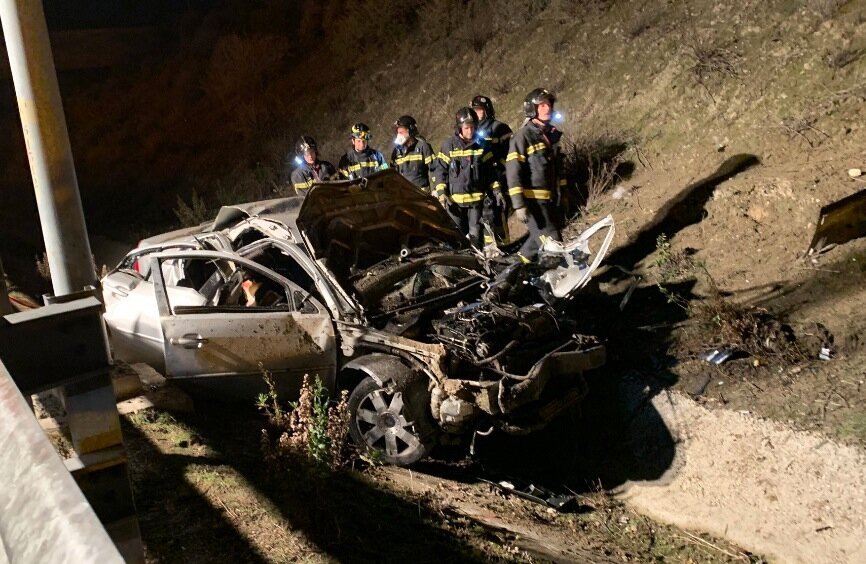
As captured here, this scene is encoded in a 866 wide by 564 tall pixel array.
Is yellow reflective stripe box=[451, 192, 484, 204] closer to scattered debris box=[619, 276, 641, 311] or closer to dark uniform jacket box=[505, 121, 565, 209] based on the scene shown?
dark uniform jacket box=[505, 121, 565, 209]

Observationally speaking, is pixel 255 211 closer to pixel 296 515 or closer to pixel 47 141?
pixel 47 141

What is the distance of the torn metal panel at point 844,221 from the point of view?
6.73 metres

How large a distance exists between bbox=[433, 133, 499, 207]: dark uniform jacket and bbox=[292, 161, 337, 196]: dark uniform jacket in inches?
57.8

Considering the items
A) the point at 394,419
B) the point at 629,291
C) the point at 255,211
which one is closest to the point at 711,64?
the point at 629,291

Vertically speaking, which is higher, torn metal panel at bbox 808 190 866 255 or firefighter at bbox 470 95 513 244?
firefighter at bbox 470 95 513 244

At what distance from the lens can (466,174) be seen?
8727mm

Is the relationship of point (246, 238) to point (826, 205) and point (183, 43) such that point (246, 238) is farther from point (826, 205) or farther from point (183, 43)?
point (183, 43)

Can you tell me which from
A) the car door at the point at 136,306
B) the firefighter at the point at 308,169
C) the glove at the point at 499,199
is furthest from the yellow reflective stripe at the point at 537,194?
the car door at the point at 136,306

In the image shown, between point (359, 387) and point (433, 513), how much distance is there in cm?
103

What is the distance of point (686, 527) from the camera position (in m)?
5.32

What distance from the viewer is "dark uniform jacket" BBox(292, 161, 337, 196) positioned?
918 centimetres

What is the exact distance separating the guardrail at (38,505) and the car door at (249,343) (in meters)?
3.42

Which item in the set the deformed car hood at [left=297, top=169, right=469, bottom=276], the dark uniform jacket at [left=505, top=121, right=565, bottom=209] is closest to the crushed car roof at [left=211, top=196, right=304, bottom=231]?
the deformed car hood at [left=297, top=169, right=469, bottom=276]

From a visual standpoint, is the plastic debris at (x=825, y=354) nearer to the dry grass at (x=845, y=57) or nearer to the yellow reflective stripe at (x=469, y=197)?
the dry grass at (x=845, y=57)
